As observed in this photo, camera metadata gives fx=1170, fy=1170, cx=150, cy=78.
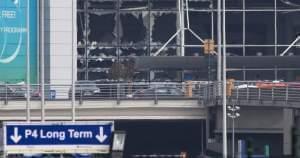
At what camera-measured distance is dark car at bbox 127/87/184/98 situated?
60156 millimetres

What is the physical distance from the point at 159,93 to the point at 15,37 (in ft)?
79.7

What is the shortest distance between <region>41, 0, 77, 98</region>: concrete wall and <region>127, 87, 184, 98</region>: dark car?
2102cm

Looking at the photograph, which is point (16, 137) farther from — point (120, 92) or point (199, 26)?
point (199, 26)

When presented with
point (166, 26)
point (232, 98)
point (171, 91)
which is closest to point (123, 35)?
point (166, 26)

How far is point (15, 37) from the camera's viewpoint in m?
83.1

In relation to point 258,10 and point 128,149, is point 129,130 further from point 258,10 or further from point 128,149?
point 258,10

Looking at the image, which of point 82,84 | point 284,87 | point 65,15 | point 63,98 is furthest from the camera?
point 65,15

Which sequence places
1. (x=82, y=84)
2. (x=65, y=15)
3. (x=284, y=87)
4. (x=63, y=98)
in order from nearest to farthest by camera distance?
(x=284, y=87) < (x=63, y=98) < (x=82, y=84) < (x=65, y=15)

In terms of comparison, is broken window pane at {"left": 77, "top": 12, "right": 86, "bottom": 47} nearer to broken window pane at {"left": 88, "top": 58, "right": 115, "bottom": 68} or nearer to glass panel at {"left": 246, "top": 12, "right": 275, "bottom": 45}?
broken window pane at {"left": 88, "top": 58, "right": 115, "bottom": 68}

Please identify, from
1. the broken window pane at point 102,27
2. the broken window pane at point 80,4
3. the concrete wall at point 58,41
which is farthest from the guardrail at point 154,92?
the broken window pane at point 80,4

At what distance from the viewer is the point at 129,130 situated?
67062 mm

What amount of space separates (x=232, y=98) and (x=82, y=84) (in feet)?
46.0

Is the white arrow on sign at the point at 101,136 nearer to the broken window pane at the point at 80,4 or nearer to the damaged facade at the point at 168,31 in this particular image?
the damaged facade at the point at 168,31

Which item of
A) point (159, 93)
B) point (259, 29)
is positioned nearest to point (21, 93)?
point (159, 93)
